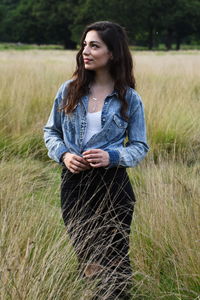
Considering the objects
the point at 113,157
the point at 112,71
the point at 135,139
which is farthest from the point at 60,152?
the point at 112,71

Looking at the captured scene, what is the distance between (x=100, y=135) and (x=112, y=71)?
1.05 ft

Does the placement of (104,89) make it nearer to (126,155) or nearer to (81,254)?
(126,155)

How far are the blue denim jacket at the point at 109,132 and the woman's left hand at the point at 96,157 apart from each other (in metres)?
0.05

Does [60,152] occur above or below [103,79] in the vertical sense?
below

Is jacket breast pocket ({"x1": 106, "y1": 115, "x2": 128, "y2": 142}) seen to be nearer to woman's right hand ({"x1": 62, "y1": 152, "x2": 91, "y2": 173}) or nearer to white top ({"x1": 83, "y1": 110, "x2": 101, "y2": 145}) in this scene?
white top ({"x1": 83, "y1": 110, "x2": 101, "y2": 145})

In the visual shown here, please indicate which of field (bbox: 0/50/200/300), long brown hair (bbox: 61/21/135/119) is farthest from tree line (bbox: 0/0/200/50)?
long brown hair (bbox: 61/21/135/119)

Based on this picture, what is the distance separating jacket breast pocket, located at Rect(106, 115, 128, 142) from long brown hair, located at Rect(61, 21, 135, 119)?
0.10 ft

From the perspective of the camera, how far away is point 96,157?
2.03 meters

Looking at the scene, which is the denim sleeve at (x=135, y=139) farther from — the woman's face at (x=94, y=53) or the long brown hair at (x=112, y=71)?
the woman's face at (x=94, y=53)

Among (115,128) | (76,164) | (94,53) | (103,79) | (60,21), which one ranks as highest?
(94,53)

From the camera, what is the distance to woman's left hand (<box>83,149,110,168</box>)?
2016 millimetres

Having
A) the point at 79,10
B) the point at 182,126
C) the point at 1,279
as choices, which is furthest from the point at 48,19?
the point at 1,279

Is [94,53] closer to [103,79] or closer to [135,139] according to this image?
[103,79]

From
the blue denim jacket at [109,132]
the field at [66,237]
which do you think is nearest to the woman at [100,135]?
the blue denim jacket at [109,132]
